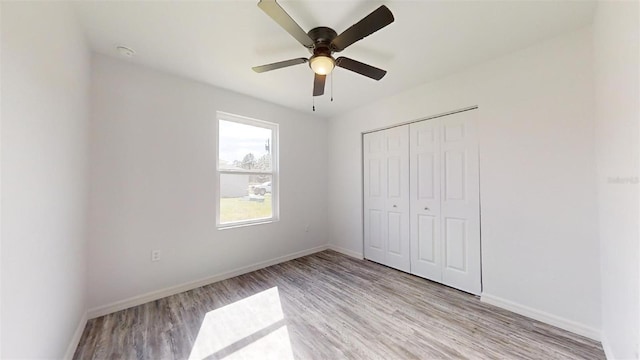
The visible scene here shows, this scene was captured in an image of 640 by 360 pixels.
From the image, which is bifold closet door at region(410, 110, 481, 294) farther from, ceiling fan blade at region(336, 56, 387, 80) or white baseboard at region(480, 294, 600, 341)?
ceiling fan blade at region(336, 56, 387, 80)

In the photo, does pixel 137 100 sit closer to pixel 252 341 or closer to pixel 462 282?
pixel 252 341

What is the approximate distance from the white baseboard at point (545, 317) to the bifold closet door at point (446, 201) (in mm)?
182

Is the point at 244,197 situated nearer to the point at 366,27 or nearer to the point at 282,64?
the point at 282,64

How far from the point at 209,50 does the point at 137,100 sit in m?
0.98

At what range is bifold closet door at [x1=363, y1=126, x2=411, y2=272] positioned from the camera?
320cm

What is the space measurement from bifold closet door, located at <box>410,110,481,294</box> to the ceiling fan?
4.21 ft

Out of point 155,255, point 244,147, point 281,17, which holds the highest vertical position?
point 281,17

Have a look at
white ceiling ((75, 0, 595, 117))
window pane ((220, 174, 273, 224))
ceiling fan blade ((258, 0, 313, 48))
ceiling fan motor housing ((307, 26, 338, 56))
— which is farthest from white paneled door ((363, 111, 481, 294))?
ceiling fan blade ((258, 0, 313, 48))

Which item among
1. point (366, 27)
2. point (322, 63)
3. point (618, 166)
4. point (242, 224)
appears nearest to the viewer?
point (618, 166)

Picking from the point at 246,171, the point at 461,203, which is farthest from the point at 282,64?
the point at 461,203

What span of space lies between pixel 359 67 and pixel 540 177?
1917mm

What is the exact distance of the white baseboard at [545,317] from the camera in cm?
182

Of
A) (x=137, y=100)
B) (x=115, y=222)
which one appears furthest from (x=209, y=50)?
(x=115, y=222)

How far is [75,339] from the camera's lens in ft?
5.70
